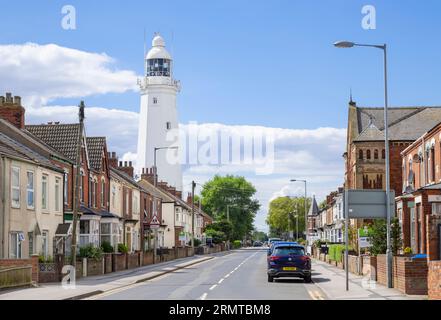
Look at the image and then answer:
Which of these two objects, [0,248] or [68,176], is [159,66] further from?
[0,248]

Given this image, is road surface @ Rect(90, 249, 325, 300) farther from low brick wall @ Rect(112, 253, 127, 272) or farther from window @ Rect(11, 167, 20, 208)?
low brick wall @ Rect(112, 253, 127, 272)

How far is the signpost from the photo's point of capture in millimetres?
26609

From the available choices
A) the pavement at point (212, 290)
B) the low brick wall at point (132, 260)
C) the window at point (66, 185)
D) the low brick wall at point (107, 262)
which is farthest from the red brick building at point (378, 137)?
the pavement at point (212, 290)

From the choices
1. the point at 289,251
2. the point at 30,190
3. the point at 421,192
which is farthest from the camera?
the point at 30,190

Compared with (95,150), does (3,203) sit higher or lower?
lower

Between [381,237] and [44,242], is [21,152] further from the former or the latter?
[381,237]

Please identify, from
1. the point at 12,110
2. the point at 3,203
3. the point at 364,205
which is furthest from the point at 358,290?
the point at 12,110

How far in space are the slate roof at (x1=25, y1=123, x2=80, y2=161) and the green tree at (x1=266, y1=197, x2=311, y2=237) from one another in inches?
5257

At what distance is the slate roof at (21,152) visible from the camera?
3722 centimetres

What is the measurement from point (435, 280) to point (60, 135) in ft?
107

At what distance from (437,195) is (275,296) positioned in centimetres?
1413

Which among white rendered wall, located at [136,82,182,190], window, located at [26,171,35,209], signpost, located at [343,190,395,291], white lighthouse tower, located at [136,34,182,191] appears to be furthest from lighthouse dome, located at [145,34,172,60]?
signpost, located at [343,190,395,291]

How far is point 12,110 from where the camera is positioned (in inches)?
1842
